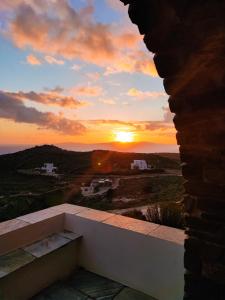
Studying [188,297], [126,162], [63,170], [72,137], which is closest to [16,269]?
[188,297]

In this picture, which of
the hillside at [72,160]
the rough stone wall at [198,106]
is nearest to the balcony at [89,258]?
the rough stone wall at [198,106]

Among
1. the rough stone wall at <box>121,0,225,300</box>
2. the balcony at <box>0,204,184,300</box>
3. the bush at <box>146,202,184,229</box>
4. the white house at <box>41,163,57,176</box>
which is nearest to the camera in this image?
the rough stone wall at <box>121,0,225,300</box>

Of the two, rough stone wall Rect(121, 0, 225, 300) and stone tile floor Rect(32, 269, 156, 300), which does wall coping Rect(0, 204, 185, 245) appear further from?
rough stone wall Rect(121, 0, 225, 300)

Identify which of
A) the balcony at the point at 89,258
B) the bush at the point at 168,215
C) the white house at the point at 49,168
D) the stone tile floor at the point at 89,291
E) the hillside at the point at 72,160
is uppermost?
the hillside at the point at 72,160

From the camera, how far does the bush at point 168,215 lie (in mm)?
2352

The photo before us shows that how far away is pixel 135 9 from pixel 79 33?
1788 millimetres

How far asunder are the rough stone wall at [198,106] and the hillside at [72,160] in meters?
9.27

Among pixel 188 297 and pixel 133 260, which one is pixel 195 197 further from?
pixel 133 260

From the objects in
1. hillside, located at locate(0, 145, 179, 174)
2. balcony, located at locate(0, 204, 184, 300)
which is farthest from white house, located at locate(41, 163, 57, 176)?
balcony, located at locate(0, 204, 184, 300)

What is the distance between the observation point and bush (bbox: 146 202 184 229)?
2352 millimetres

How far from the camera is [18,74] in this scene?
3697 mm

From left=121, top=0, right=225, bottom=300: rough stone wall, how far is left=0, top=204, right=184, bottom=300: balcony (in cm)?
59

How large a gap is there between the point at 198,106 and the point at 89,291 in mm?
1700

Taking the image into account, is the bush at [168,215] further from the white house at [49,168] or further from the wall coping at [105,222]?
the white house at [49,168]
